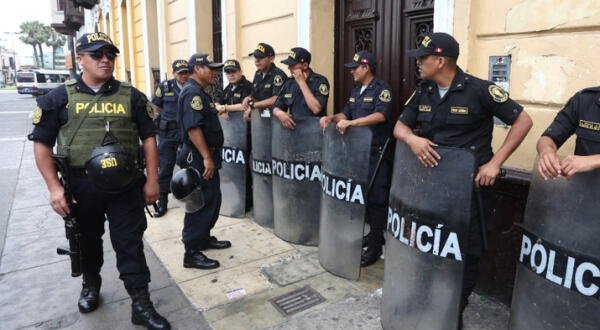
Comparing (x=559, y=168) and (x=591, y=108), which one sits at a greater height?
(x=591, y=108)

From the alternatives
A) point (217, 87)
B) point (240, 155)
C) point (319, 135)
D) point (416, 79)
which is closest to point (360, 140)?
point (319, 135)

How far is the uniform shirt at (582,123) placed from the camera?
2.09 metres

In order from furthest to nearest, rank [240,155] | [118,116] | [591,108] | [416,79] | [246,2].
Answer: [246,2]
[240,155]
[416,79]
[118,116]
[591,108]

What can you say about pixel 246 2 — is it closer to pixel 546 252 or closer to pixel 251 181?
pixel 251 181

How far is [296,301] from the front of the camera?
3.07 metres

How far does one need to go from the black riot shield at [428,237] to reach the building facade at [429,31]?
1.09 m

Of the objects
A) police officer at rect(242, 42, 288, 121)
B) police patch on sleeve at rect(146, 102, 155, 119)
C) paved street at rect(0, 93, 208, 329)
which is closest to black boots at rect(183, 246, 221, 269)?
paved street at rect(0, 93, 208, 329)

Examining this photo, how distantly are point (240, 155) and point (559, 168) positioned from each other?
3.50m

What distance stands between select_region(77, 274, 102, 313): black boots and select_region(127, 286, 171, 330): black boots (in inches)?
16.3

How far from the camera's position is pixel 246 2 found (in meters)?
6.36

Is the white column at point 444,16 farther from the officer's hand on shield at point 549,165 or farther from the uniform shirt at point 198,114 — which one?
the uniform shirt at point 198,114

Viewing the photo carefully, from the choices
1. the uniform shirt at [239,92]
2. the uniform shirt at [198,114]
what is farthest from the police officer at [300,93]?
the uniform shirt at [239,92]

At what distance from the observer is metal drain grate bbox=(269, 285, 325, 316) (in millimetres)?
2967

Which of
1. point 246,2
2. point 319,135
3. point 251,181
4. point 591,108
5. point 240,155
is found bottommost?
point 251,181
